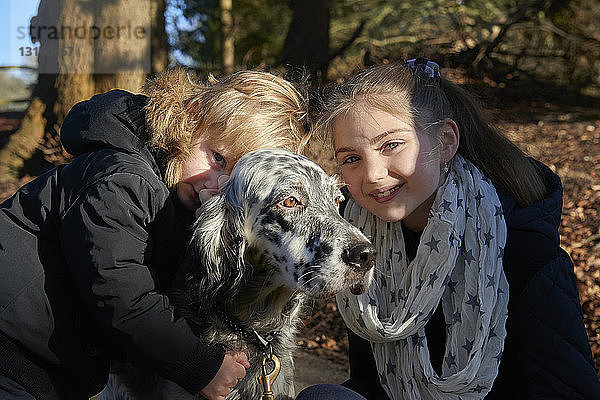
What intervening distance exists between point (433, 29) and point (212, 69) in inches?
147

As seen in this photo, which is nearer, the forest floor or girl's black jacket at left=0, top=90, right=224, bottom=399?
girl's black jacket at left=0, top=90, right=224, bottom=399

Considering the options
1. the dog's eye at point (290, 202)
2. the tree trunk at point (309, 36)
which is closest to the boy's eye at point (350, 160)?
the dog's eye at point (290, 202)

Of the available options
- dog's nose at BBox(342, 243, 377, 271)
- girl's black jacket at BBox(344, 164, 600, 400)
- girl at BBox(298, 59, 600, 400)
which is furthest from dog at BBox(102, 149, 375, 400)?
girl's black jacket at BBox(344, 164, 600, 400)

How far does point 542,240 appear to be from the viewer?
112 inches

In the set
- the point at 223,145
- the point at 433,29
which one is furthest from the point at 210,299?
the point at 433,29

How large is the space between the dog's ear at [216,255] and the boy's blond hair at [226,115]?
34cm

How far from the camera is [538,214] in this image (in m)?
2.94

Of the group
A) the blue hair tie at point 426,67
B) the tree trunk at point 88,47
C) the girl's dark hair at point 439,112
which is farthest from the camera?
the tree trunk at point 88,47

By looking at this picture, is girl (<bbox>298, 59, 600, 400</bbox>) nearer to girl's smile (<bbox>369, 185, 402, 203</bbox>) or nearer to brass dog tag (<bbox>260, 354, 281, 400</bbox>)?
girl's smile (<bbox>369, 185, 402, 203</bbox>)

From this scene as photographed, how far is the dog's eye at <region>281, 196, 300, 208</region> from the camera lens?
8.87 feet

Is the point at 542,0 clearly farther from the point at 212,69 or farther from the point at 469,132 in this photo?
the point at 469,132

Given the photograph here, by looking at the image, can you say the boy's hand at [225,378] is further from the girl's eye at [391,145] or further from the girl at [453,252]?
the girl's eye at [391,145]

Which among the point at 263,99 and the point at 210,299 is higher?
the point at 263,99

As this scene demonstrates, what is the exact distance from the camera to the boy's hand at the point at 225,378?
2666mm
